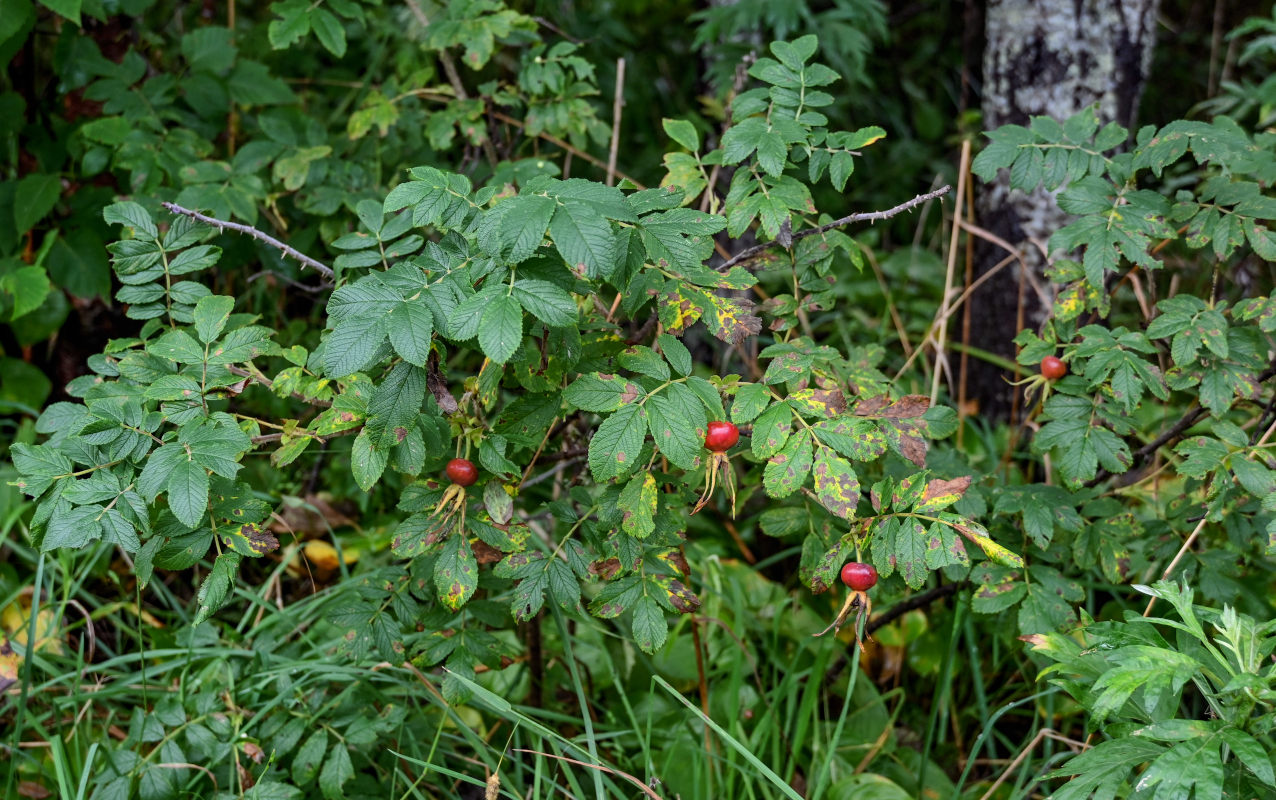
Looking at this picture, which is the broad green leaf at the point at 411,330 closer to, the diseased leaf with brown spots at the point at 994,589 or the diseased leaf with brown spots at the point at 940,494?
the diseased leaf with brown spots at the point at 940,494

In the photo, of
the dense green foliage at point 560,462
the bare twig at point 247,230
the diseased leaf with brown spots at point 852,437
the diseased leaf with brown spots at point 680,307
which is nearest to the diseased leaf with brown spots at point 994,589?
the dense green foliage at point 560,462

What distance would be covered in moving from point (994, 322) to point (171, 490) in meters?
2.28

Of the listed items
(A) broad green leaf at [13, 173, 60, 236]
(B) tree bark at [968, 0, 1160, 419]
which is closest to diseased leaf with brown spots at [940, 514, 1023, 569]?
(B) tree bark at [968, 0, 1160, 419]

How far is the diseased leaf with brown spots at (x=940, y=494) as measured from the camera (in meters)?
1.26

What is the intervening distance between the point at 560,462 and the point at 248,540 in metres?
0.62

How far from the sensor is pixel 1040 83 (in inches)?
102

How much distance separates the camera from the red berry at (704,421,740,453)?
4.17ft

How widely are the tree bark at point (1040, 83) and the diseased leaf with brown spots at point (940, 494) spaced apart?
1.33m

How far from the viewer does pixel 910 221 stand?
3975mm

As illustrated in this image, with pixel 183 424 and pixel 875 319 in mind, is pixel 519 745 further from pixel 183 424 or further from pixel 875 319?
A: pixel 875 319

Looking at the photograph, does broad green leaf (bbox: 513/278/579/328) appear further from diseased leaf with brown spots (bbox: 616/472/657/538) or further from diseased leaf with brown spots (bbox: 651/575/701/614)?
diseased leaf with brown spots (bbox: 651/575/701/614)

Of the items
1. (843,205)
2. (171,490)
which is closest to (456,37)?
(171,490)

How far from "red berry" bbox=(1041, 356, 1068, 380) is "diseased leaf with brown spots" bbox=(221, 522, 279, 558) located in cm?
126

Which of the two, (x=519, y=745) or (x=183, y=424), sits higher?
(x=183, y=424)
